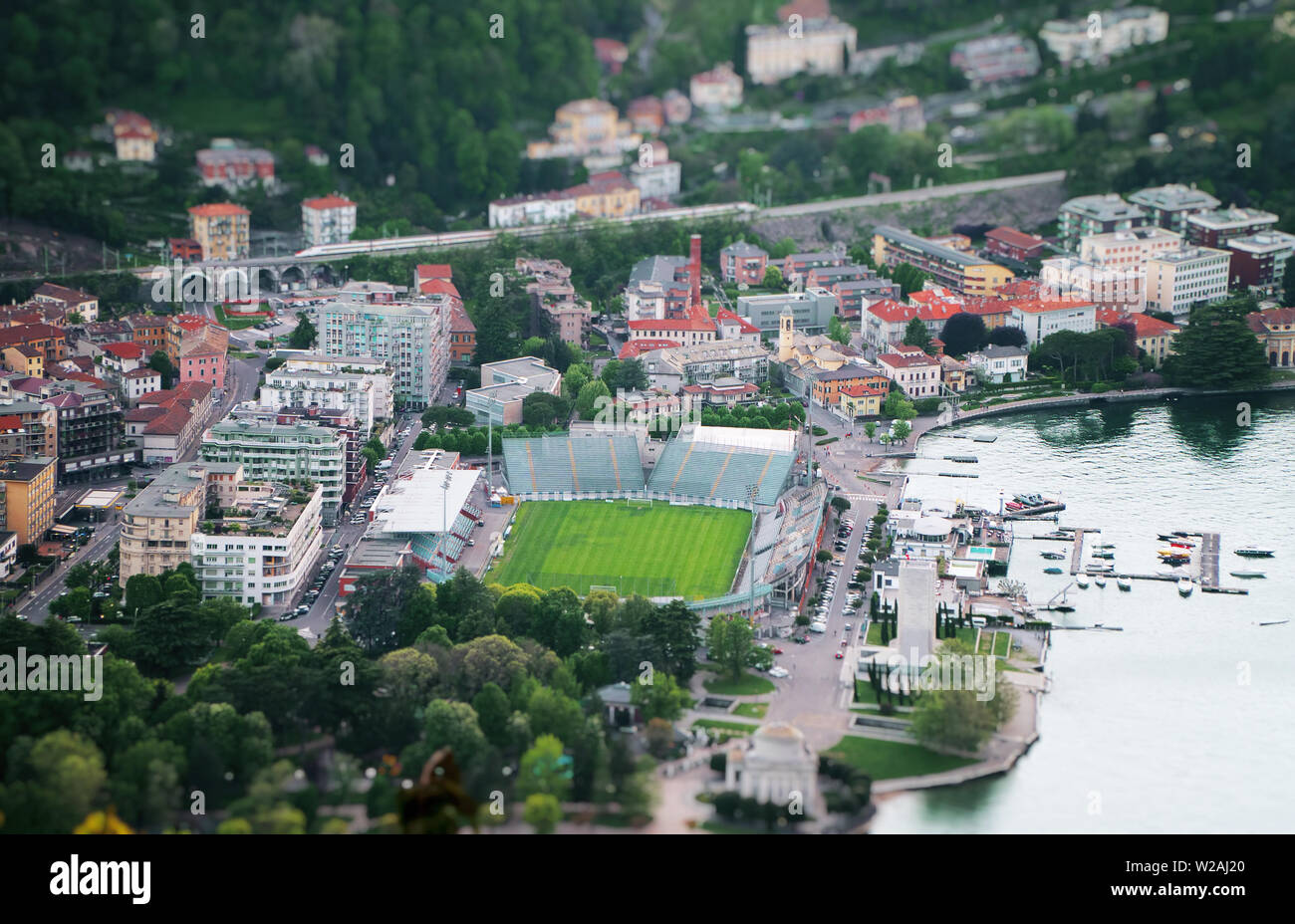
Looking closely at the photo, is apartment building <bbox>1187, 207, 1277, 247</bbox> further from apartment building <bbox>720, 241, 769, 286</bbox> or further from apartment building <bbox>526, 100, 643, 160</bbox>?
apartment building <bbox>526, 100, 643, 160</bbox>

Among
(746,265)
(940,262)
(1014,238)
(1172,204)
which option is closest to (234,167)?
(746,265)

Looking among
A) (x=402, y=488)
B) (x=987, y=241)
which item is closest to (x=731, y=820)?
(x=402, y=488)

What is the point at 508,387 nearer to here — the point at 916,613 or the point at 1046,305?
the point at 1046,305

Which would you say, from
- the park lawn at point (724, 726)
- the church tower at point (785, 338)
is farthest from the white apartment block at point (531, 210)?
the park lawn at point (724, 726)

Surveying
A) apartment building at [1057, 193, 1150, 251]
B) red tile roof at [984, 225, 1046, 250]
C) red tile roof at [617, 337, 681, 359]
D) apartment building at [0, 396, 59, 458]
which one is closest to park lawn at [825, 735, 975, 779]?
apartment building at [0, 396, 59, 458]

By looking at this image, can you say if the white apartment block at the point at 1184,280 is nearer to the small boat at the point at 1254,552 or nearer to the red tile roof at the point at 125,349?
the small boat at the point at 1254,552
